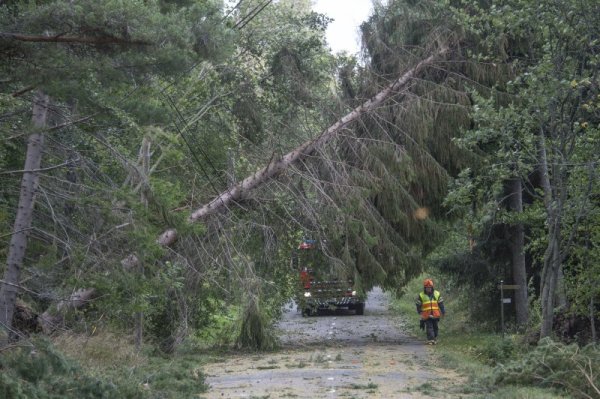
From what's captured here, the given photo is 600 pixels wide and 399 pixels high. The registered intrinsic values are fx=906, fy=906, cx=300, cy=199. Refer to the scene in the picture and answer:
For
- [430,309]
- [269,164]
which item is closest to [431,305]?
[430,309]

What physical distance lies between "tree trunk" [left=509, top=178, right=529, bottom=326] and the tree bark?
387 centimetres

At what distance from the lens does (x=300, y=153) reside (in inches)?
856

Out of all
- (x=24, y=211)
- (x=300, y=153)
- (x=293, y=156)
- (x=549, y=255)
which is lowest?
(x=549, y=255)

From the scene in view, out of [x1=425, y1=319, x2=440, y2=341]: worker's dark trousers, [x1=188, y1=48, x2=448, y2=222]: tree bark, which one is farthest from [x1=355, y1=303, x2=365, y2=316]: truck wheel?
[x1=188, y1=48, x2=448, y2=222]: tree bark

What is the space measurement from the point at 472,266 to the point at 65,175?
42.8ft

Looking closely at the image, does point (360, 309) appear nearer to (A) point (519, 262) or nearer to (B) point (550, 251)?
(A) point (519, 262)

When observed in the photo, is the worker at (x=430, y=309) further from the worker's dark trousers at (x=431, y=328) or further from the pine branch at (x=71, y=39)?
the pine branch at (x=71, y=39)

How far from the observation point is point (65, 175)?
1559cm

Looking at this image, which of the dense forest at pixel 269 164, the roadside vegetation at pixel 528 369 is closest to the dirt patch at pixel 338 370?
the roadside vegetation at pixel 528 369

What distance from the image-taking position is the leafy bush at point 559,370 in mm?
12664

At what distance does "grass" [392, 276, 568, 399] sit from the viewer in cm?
1269

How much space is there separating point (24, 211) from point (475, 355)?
9.80 meters

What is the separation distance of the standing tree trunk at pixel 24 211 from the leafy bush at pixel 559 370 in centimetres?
739

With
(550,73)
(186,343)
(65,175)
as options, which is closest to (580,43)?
(550,73)
